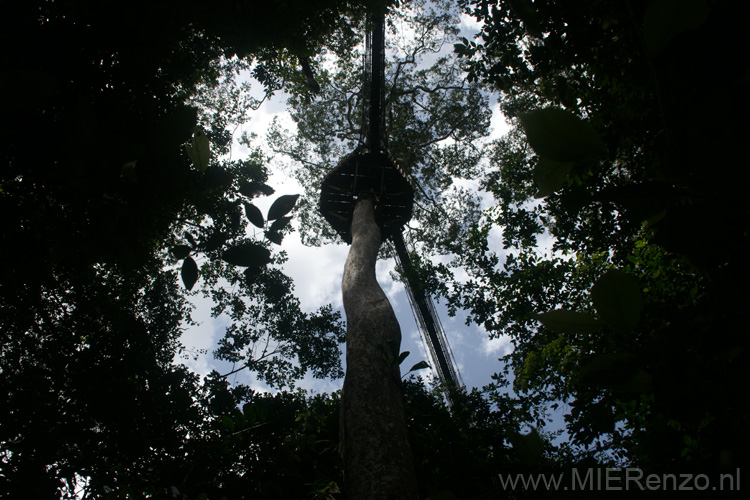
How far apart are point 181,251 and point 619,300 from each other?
38.2 inches

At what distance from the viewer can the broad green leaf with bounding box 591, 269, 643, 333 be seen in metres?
0.45

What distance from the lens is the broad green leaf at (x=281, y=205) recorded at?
0.90 metres

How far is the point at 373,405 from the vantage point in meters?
2.28

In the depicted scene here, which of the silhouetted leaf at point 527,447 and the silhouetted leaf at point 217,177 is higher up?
the silhouetted leaf at point 217,177

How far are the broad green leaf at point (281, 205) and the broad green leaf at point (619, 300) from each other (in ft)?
2.23

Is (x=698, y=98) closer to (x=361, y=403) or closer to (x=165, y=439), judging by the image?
(x=361, y=403)

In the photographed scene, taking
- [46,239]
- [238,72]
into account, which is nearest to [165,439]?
[46,239]

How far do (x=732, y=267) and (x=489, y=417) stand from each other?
4912 millimetres

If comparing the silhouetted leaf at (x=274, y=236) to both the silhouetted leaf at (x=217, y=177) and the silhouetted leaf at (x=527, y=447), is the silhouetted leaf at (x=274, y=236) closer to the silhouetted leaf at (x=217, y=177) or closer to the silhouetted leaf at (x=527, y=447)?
the silhouetted leaf at (x=217, y=177)

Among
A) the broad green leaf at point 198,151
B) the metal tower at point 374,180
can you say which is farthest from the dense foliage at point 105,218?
the metal tower at point 374,180

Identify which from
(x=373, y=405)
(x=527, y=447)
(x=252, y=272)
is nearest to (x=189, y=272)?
(x=252, y=272)

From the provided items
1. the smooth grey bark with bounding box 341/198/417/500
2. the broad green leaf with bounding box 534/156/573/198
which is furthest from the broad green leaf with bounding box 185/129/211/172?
the smooth grey bark with bounding box 341/198/417/500

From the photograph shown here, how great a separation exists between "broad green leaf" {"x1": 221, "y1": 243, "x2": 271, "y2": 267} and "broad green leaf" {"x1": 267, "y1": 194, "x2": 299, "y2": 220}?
3.6 inches

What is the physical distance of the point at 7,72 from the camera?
605mm
